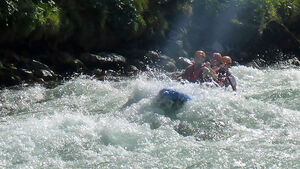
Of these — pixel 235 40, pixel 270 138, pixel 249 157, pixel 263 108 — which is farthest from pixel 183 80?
pixel 235 40

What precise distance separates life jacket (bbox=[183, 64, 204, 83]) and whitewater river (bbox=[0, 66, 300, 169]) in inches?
16.6

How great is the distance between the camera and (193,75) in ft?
30.4

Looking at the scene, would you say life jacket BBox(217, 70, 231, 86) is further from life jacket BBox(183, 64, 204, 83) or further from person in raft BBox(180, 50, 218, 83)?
life jacket BBox(183, 64, 204, 83)

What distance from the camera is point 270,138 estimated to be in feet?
20.9

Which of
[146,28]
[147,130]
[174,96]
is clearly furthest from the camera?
[146,28]

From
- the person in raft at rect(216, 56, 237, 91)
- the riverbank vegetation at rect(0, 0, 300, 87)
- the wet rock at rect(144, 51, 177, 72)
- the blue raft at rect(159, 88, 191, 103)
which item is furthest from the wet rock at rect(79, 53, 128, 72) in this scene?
the blue raft at rect(159, 88, 191, 103)

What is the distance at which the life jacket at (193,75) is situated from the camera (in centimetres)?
922

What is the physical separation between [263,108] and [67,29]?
6.32 metres

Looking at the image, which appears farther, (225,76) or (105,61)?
(105,61)

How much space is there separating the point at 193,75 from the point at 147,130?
2.86 meters

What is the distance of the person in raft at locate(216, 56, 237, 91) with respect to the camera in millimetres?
9664

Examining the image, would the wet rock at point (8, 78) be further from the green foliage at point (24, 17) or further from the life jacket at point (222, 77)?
the life jacket at point (222, 77)

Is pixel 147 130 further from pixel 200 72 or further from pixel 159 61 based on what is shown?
pixel 159 61

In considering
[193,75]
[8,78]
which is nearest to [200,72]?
[193,75]
